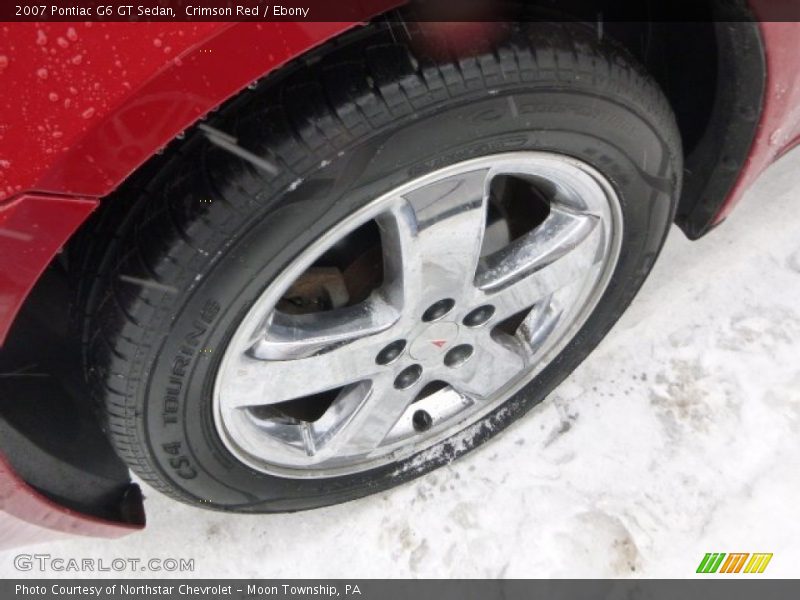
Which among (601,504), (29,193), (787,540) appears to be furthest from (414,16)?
(787,540)

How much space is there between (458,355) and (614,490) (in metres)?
0.53

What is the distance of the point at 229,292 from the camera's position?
1.12m

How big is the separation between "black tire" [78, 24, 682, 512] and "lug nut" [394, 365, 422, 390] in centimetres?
39

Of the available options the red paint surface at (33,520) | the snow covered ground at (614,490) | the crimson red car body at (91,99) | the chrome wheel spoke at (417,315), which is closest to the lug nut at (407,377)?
the chrome wheel spoke at (417,315)

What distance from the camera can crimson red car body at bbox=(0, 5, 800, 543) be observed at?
78 centimetres

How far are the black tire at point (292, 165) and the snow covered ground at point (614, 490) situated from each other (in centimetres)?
59

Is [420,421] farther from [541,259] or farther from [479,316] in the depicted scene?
[541,259]

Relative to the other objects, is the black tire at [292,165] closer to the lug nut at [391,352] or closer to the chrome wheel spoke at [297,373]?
the chrome wheel spoke at [297,373]

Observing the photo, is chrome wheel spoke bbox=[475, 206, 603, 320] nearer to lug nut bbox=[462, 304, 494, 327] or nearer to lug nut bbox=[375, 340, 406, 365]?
lug nut bbox=[462, 304, 494, 327]

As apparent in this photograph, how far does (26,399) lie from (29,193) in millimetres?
659

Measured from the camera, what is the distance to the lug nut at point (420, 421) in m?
1.73

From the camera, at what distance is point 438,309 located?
140 centimetres

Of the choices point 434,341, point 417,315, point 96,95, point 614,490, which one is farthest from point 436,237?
point 614,490

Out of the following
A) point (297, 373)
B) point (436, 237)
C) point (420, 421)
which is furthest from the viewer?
point (420, 421)
